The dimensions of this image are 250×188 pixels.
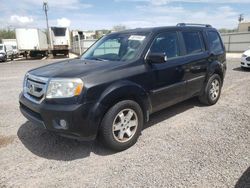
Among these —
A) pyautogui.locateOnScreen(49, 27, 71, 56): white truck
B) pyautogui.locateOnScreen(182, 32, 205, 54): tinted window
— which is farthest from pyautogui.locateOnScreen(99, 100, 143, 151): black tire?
pyautogui.locateOnScreen(49, 27, 71, 56): white truck

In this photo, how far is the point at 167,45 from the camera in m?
4.21

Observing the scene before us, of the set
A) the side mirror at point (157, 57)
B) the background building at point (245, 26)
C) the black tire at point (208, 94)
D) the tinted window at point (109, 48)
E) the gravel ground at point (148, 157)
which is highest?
the background building at point (245, 26)

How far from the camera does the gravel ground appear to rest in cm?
279

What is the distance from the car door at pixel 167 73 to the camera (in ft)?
12.7

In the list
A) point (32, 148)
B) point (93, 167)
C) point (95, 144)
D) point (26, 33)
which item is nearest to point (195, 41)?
point (95, 144)

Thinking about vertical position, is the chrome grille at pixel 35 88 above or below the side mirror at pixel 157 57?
below

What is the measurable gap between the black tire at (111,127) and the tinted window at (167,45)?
105cm

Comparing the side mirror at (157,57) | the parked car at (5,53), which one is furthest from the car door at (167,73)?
the parked car at (5,53)

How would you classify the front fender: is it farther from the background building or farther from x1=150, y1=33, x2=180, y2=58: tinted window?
the background building

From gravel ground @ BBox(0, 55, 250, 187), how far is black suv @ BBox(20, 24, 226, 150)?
1.26ft

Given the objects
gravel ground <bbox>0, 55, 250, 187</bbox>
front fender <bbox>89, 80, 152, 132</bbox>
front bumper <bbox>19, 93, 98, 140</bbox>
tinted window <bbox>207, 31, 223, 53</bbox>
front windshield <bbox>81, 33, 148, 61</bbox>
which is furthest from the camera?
tinted window <bbox>207, 31, 223, 53</bbox>

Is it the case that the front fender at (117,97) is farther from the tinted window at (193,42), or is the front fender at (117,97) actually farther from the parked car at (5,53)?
the parked car at (5,53)

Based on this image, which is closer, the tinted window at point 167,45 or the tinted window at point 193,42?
the tinted window at point 167,45

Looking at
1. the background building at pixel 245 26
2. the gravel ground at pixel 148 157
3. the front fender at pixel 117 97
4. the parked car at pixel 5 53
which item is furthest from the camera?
the background building at pixel 245 26
